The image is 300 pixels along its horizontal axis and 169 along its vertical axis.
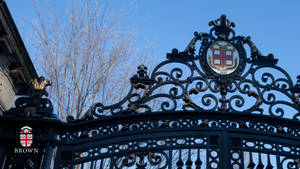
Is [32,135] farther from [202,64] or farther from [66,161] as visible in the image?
[202,64]

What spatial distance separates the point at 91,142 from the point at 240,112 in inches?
72.8

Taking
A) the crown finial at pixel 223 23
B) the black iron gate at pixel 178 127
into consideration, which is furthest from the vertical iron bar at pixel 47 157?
the crown finial at pixel 223 23

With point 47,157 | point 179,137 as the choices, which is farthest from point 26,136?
point 179,137

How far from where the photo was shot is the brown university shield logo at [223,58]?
5.07 meters

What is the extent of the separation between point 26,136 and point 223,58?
8.58 ft

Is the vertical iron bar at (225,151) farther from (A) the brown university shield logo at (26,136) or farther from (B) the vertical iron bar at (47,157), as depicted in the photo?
(A) the brown university shield logo at (26,136)

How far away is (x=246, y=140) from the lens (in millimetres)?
4805

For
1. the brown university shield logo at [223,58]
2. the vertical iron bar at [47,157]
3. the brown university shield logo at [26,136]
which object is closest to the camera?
the vertical iron bar at [47,157]

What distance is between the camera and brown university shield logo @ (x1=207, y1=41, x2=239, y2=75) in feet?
16.6

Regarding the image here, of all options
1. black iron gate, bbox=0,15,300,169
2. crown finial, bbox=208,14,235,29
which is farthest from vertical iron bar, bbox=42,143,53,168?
crown finial, bbox=208,14,235,29

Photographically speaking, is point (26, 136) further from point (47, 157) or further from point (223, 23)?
point (223, 23)

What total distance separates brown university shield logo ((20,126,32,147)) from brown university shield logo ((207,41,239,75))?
2.38 meters

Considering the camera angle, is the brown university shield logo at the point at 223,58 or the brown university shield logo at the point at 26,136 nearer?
the brown university shield logo at the point at 26,136

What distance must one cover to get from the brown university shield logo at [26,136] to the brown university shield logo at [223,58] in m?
2.38
